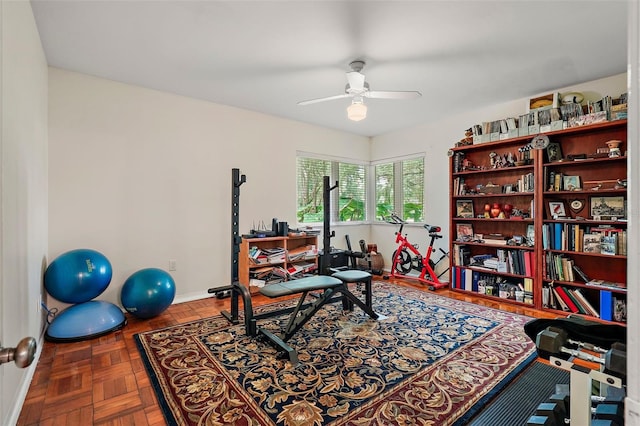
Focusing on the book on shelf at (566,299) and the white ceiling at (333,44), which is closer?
the white ceiling at (333,44)

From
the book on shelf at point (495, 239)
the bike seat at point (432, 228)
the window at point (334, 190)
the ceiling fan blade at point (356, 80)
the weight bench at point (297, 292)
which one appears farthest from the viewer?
the window at point (334, 190)

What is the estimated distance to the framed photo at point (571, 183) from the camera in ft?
10.7

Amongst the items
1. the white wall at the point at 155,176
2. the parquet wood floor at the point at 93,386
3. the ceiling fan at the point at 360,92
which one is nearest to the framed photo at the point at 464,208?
the ceiling fan at the point at 360,92

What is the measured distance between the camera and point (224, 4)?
6.73ft

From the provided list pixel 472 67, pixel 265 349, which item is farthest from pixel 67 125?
pixel 472 67

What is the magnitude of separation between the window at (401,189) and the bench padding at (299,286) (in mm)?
2739

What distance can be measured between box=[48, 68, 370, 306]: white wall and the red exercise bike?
1808mm

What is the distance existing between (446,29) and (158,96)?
9.84 feet

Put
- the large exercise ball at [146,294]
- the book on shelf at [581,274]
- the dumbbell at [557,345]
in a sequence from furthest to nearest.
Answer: the book on shelf at [581,274] → the large exercise ball at [146,294] → the dumbbell at [557,345]

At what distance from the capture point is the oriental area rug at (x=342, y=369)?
5.46 feet

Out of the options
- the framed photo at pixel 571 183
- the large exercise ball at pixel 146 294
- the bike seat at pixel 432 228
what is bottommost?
the large exercise ball at pixel 146 294

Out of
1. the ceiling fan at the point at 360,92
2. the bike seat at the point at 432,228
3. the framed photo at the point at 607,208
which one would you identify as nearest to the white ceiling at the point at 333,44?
the ceiling fan at the point at 360,92

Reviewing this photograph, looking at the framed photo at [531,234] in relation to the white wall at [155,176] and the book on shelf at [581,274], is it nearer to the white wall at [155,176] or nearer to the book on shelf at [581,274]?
the book on shelf at [581,274]

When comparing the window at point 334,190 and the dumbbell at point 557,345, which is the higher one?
the window at point 334,190
